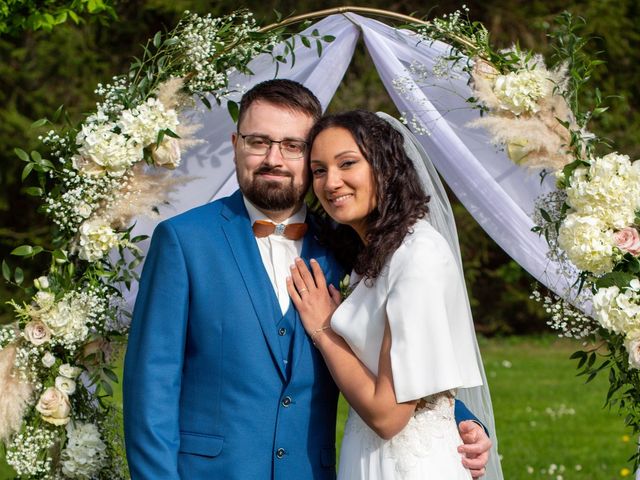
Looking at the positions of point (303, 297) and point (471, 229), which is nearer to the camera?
point (303, 297)

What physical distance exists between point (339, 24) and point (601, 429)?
472cm

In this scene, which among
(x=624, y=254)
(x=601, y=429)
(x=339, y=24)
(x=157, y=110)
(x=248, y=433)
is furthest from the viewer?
(x=601, y=429)

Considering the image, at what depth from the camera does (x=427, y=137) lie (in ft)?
14.1

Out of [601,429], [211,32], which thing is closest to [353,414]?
[211,32]

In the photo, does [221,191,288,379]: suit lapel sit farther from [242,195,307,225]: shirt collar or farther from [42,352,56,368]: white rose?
[42,352,56,368]: white rose

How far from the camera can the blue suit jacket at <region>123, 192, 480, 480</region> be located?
3.21m

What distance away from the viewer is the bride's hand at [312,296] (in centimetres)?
332

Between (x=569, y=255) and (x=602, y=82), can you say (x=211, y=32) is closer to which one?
(x=569, y=255)

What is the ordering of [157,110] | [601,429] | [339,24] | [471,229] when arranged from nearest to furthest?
[157,110] < [339,24] < [601,429] < [471,229]

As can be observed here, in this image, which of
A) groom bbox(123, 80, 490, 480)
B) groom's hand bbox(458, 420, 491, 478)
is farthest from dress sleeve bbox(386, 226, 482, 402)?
groom bbox(123, 80, 490, 480)

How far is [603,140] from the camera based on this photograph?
12.5 feet

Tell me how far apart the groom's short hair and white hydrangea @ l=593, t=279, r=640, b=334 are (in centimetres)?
121

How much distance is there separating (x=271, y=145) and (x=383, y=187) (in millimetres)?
431

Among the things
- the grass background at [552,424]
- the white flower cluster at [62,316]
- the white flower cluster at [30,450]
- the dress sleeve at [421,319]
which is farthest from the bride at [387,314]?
the grass background at [552,424]
